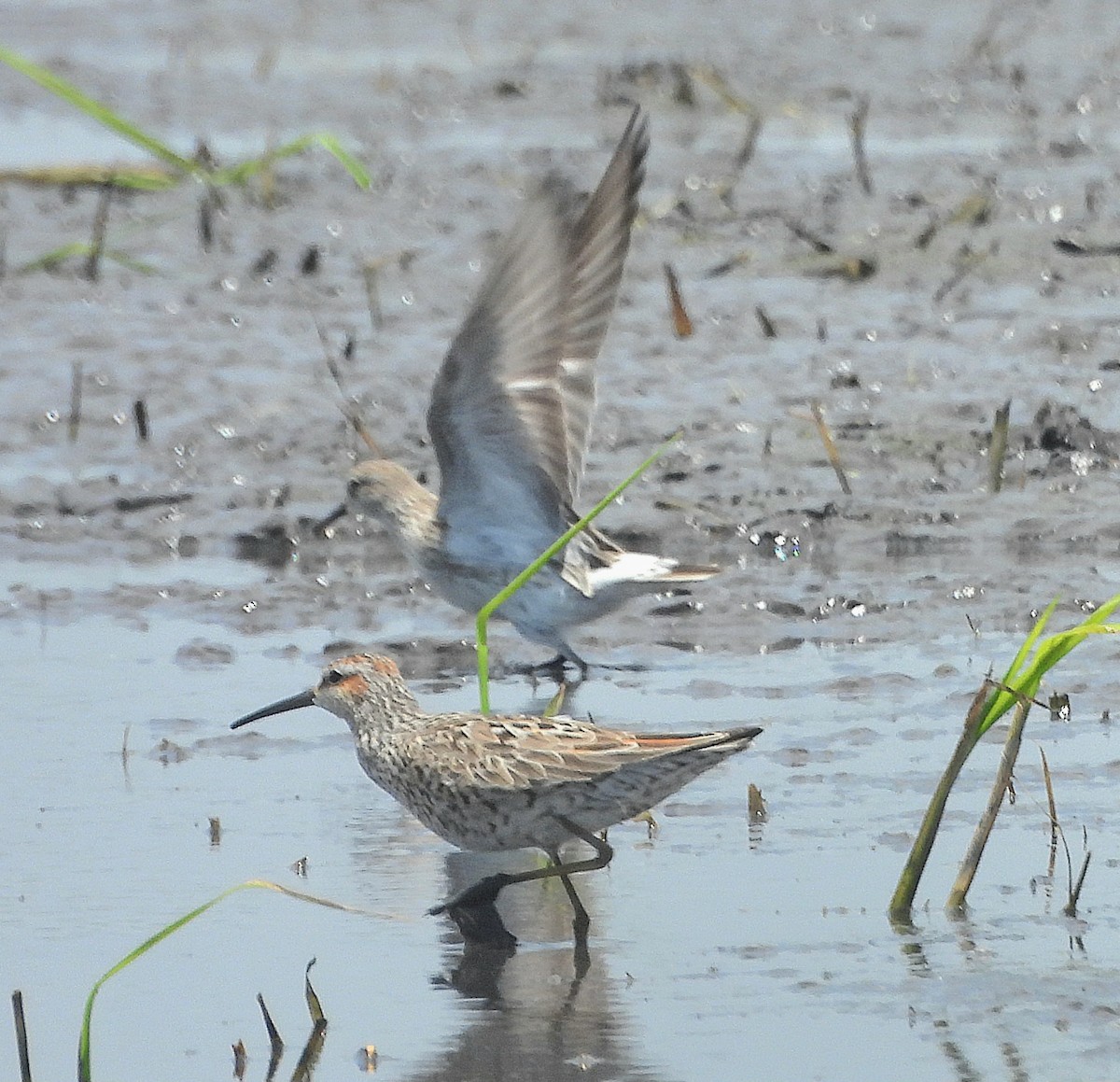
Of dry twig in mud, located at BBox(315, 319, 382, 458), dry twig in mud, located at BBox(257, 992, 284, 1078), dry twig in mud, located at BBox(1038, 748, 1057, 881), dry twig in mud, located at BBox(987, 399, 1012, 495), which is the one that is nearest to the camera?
dry twig in mud, located at BBox(257, 992, 284, 1078)

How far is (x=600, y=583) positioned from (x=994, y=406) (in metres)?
2.77

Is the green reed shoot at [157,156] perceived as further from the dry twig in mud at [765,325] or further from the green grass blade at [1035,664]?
the green grass blade at [1035,664]

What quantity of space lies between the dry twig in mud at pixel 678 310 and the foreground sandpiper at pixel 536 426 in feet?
8.51

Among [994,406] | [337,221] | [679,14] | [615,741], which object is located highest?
[679,14]

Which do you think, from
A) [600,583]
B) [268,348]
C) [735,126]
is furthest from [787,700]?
[735,126]

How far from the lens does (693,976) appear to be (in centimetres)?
487

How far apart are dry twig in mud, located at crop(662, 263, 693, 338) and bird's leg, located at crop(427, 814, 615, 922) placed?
17.0 ft

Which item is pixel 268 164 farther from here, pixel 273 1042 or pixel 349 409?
pixel 273 1042

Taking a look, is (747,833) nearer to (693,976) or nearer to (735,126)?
(693,976)

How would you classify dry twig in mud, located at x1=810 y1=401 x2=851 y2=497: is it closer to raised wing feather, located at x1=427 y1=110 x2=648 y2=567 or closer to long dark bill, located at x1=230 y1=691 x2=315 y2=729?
raised wing feather, located at x1=427 y1=110 x2=648 y2=567

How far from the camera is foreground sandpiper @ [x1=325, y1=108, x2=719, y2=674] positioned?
7.44m

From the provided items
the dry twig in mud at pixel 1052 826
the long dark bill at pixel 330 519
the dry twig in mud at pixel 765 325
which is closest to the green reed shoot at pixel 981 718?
the dry twig in mud at pixel 1052 826

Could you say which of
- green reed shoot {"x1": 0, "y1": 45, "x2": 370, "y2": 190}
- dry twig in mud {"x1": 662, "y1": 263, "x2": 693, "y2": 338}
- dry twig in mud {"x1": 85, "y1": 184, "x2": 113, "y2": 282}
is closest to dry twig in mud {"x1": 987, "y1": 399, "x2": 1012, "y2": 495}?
dry twig in mud {"x1": 662, "y1": 263, "x2": 693, "y2": 338}

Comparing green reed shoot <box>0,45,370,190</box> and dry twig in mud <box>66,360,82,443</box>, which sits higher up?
green reed shoot <box>0,45,370,190</box>
